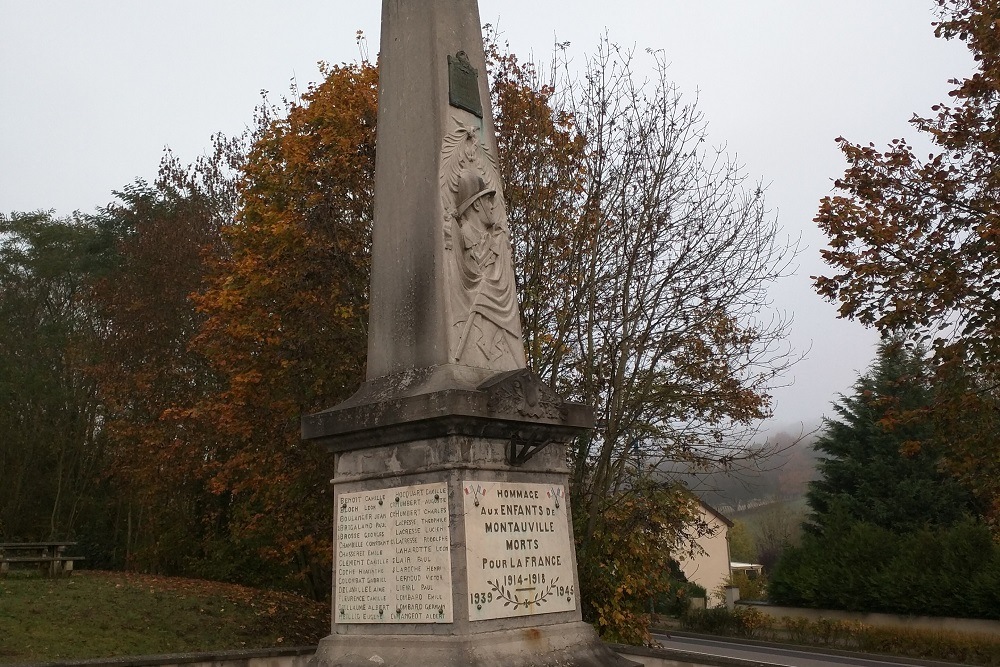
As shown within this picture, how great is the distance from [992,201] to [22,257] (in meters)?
27.2

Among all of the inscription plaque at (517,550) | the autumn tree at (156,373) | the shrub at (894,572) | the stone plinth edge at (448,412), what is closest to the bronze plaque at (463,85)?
the stone plinth edge at (448,412)

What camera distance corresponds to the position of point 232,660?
7918 mm

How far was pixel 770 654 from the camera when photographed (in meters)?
23.6

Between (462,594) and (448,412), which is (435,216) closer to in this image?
(448,412)

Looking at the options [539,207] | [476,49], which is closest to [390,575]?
[476,49]

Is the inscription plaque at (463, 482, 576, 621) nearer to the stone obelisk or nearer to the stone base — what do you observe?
the stone obelisk

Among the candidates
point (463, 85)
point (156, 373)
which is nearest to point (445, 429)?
point (463, 85)

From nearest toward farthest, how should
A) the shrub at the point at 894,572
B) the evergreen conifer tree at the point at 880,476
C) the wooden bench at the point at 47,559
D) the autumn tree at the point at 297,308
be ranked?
1. the autumn tree at the point at 297,308
2. the wooden bench at the point at 47,559
3. the shrub at the point at 894,572
4. the evergreen conifer tree at the point at 880,476

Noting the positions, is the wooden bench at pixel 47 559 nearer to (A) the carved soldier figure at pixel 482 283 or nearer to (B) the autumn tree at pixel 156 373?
(B) the autumn tree at pixel 156 373

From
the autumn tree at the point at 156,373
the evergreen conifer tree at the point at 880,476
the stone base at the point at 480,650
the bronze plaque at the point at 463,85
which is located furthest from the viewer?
the evergreen conifer tree at the point at 880,476

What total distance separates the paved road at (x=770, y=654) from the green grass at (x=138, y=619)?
9.14 m

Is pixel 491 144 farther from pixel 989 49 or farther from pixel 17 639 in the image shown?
pixel 17 639

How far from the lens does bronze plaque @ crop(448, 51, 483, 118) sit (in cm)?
666

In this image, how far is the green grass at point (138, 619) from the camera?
1190 cm
